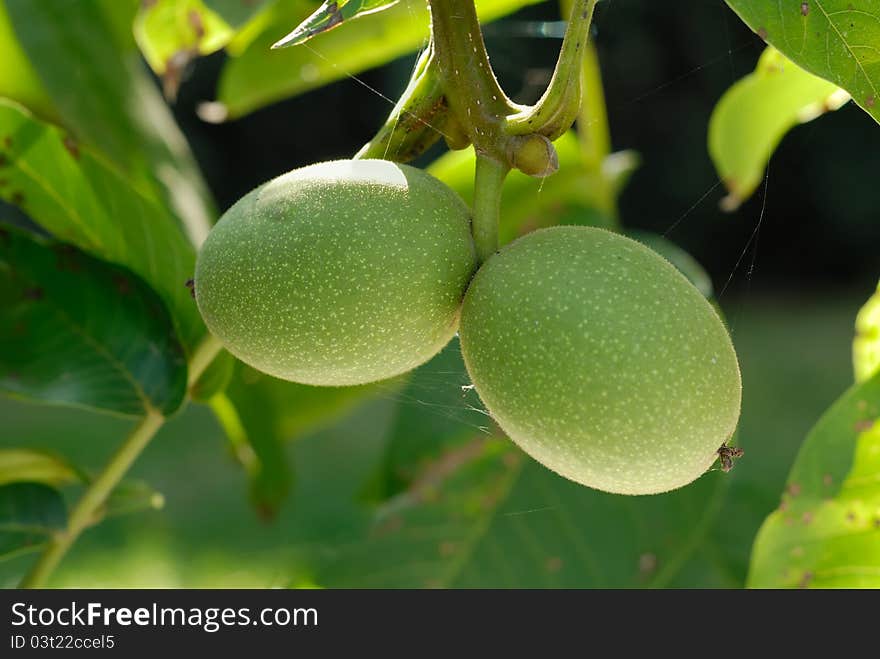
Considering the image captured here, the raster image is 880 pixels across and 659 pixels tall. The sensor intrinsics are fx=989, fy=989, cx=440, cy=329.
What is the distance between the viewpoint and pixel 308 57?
1.27m

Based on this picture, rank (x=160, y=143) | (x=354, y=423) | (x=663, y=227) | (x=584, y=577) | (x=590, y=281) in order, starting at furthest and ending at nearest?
1. (x=663, y=227)
2. (x=354, y=423)
3. (x=160, y=143)
4. (x=584, y=577)
5. (x=590, y=281)

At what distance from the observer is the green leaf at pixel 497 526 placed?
1.08 meters

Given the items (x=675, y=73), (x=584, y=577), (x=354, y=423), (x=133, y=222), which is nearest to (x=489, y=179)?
(x=133, y=222)

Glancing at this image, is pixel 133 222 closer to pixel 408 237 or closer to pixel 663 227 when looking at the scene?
pixel 408 237

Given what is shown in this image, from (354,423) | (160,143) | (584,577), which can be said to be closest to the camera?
(584,577)

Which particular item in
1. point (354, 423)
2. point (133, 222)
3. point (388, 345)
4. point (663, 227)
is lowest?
point (388, 345)

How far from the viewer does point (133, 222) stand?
933 millimetres

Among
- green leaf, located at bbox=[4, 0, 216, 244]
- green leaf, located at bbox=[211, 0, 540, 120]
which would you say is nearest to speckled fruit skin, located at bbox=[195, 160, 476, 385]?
green leaf, located at bbox=[4, 0, 216, 244]

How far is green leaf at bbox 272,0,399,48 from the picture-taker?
2.02 feet

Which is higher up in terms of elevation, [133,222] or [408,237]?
[133,222]

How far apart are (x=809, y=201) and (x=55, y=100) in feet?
16.3

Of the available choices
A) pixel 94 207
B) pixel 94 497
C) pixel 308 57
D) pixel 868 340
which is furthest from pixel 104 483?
pixel 868 340

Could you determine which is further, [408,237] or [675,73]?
[675,73]

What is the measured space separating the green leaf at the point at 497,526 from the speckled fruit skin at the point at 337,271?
364 mm
